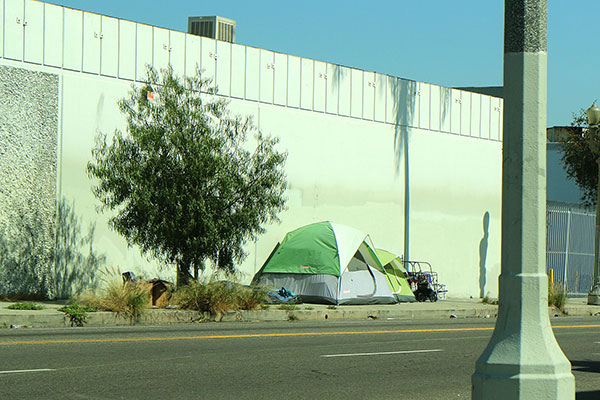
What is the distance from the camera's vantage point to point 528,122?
18.4 ft

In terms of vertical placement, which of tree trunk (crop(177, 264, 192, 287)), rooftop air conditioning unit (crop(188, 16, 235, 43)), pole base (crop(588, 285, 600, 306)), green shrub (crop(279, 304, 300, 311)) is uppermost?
rooftop air conditioning unit (crop(188, 16, 235, 43))

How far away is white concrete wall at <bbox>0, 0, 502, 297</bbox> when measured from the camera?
2072 centimetres

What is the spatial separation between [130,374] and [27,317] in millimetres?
6707

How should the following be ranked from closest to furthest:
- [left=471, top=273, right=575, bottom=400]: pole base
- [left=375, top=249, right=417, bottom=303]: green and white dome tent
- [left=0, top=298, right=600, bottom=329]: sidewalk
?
[left=471, top=273, right=575, bottom=400]: pole base, [left=0, top=298, right=600, bottom=329]: sidewalk, [left=375, top=249, right=417, bottom=303]: green and white dome tent

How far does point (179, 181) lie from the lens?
1936cm

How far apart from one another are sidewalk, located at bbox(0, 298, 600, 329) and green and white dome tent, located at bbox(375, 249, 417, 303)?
50 cm

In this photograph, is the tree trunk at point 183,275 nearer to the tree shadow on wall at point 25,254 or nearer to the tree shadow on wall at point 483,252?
the tree shadow on wall at point 25,254

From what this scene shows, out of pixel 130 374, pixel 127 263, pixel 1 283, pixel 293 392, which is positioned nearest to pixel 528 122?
pixel 293 392

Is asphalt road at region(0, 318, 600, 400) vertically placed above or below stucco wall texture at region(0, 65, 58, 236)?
below

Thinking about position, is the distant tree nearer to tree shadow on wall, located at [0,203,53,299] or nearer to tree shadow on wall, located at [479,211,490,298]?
tree shadow on wall, located at [479,211,490,298]

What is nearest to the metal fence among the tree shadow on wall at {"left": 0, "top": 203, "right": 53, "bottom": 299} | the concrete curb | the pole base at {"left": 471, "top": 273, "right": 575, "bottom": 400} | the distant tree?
the distant tree

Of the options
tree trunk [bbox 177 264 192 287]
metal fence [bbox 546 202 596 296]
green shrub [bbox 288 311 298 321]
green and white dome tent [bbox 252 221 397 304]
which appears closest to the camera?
green shrub [bbox 288 311 298 321]

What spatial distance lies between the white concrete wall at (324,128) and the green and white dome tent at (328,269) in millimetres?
1299

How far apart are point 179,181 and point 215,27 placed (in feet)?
27.1
